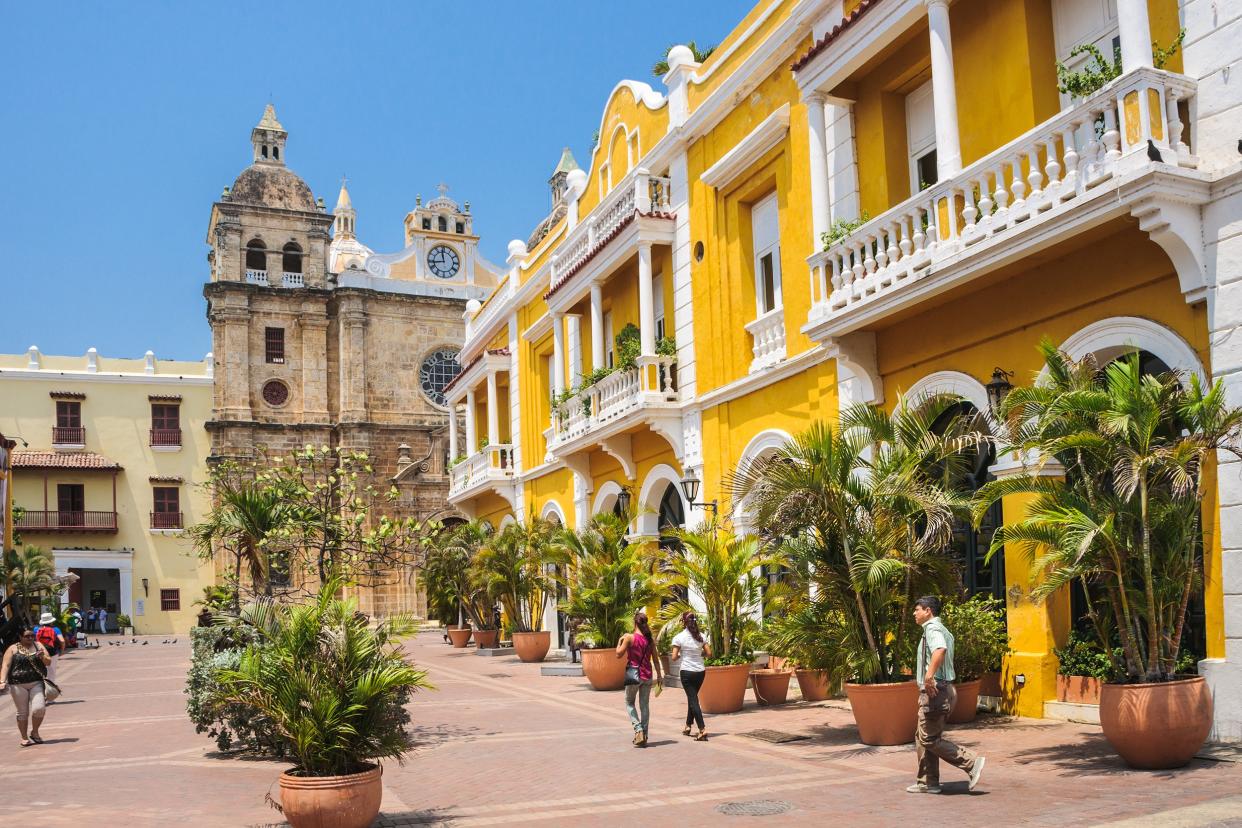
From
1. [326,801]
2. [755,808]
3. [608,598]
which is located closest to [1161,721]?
[755,808]

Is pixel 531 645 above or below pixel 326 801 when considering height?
below

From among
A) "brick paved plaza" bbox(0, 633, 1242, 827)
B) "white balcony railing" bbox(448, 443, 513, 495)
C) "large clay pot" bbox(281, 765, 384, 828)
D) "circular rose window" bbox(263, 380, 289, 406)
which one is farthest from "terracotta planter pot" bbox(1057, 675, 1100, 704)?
"circular rose window" bbox(263, 380, 289, 406)

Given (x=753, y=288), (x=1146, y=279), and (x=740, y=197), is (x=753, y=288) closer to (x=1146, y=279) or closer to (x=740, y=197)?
(x=740, y=197)

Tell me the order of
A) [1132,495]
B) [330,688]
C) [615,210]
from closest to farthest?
1. [330,688]
2. [1132,495]
3. [615,210]

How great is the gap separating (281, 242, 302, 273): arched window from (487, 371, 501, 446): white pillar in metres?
22.0

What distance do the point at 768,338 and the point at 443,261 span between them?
37336 millimetres

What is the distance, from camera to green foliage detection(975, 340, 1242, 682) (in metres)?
8.46

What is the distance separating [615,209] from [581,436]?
14.1 feet

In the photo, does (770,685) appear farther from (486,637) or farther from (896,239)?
(486,637)

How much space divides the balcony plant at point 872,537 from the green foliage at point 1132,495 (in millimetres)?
1507

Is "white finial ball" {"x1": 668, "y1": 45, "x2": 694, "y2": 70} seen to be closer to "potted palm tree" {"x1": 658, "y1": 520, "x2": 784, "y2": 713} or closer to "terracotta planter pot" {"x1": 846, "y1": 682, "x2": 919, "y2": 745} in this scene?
"potted palm tree" {"x1": 658, "y1": 520, "x2": 784, "y2": 713}

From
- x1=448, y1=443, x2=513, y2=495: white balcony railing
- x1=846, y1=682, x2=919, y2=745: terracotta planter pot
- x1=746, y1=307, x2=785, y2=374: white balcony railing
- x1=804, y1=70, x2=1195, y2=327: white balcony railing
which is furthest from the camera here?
x1=448, y1=443, x2=513, y2=495: white balcony railing

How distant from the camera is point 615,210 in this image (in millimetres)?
20859

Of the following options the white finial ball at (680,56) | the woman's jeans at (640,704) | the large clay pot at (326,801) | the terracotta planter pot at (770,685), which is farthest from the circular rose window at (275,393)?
the large clay pot at (326,801)
